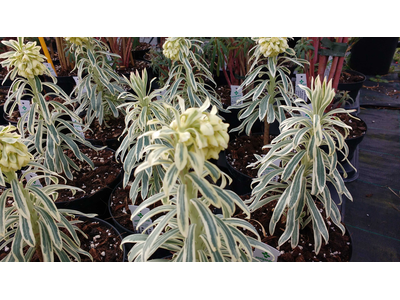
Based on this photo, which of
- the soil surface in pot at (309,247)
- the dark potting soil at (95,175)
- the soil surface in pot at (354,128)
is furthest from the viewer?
the soil surface in pot at (354,128)

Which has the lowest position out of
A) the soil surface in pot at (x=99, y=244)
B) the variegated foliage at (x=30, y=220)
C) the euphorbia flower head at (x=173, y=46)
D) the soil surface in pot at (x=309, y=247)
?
the soil surface in pot at (x=99, y=244)

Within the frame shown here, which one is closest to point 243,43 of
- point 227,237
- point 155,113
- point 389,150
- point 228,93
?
point 228,93

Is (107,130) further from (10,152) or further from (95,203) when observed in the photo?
(10,152)

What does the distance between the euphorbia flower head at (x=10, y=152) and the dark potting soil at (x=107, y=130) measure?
4.28 ft

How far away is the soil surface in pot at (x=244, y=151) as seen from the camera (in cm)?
197

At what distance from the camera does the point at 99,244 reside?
1419mm

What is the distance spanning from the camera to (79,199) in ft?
5.44

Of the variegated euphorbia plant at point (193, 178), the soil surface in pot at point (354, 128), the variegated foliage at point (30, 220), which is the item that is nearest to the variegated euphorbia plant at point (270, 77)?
the soil surface in pot at point (354, 128)

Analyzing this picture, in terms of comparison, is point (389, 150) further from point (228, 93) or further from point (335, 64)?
point (228, 93)

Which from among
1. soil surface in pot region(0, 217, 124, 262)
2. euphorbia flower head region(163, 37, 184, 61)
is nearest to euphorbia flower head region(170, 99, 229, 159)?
soil surface in pot region(0, 217, 124, 262)

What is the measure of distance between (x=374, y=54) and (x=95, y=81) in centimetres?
329

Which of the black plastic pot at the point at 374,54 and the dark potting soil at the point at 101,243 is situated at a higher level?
the black plastic pot at the point at 374,54

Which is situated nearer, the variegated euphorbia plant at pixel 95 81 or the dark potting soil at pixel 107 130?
the variegated euphorbia plant at pixel 95 81

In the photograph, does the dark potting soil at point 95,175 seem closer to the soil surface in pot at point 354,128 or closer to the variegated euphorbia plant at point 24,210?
the variegated euphorbia plant at point 24,210
